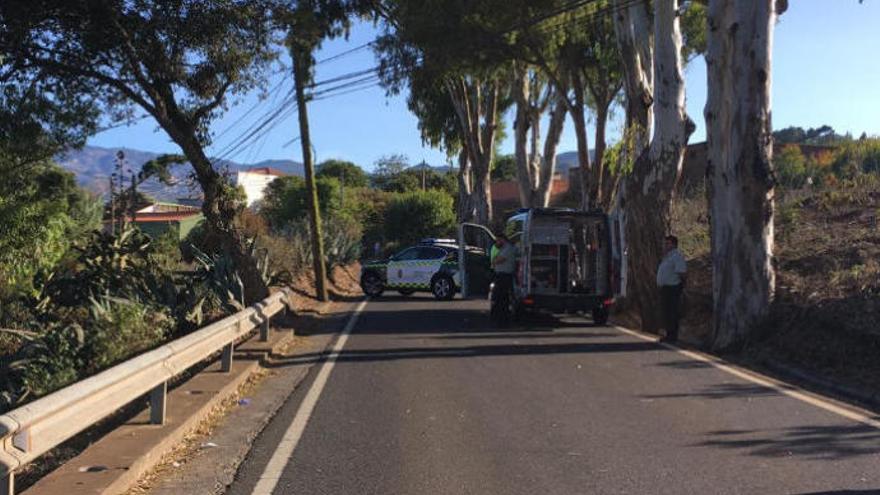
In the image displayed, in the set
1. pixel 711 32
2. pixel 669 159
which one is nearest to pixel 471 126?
pixel 669 159

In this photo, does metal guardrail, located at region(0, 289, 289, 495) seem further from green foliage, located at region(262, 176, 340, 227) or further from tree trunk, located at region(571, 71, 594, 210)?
green foliage, located at region(262, 176, 340, 227)

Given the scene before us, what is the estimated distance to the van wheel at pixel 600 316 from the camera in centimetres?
1603

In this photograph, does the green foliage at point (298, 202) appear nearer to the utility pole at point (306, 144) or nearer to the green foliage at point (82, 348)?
the utility pole at point (306, 144)

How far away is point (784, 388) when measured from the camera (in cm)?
912

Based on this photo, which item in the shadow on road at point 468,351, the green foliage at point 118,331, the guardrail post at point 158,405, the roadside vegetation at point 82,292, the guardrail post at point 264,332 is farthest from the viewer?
the guardrail post at point 264,332

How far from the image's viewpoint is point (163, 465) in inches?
250

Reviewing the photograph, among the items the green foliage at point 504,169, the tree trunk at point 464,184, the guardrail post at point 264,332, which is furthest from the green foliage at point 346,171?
the guardrail post at point 264,332

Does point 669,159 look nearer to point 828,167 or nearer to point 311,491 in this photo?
point 311,491

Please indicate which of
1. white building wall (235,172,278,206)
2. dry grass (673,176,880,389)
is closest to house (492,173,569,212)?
white building wall (235,172,278,206)

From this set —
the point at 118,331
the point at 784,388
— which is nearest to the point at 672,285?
the point at 784,388

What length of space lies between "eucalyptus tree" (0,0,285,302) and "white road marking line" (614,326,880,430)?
8669mm

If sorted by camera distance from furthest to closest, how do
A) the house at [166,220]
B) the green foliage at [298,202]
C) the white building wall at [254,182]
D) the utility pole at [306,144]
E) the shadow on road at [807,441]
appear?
1. the white building wall at [254,182]
2. the green foliage at [298,202]
3. the house at [166,220]
4. the utility pole at [306,144]
5. the shadow on road at [807,441]

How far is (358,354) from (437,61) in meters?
14.0

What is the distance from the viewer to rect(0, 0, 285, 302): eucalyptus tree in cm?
1376
